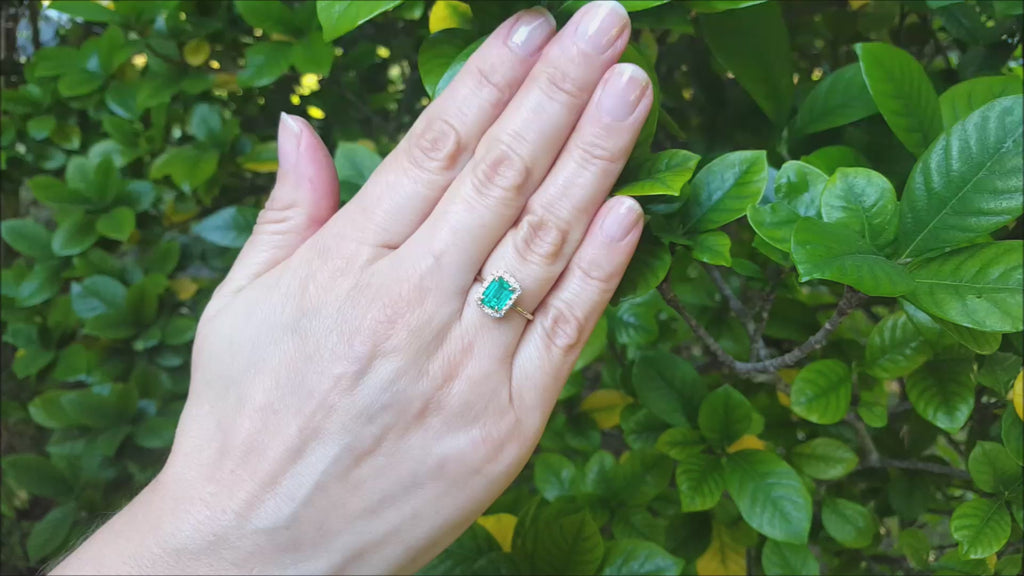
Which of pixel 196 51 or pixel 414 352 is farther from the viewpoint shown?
pixel 196 51

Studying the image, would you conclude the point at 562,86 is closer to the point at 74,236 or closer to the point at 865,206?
the point at 865,206

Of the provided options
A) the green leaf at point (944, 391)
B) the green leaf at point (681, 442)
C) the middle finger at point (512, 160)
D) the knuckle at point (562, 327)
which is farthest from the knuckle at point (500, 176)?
the green leaf at point (944, 391)

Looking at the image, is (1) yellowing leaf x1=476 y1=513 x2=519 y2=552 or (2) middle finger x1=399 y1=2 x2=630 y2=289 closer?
(2) middle finger x1=399 y1=2 x2=630 y2=289

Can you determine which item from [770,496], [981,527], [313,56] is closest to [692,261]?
[770,496]

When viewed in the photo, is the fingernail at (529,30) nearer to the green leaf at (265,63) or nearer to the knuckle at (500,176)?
the knuckle at (500,176)

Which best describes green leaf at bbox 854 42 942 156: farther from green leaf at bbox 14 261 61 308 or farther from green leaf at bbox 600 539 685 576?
green leaf at bbox 14 261 61 308

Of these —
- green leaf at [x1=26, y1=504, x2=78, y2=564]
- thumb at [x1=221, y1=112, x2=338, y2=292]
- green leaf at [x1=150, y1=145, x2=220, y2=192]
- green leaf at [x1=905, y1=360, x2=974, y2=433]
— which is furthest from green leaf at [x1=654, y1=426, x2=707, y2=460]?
green leaf at [x1=26, y1=504, x2=78, y2=564]
